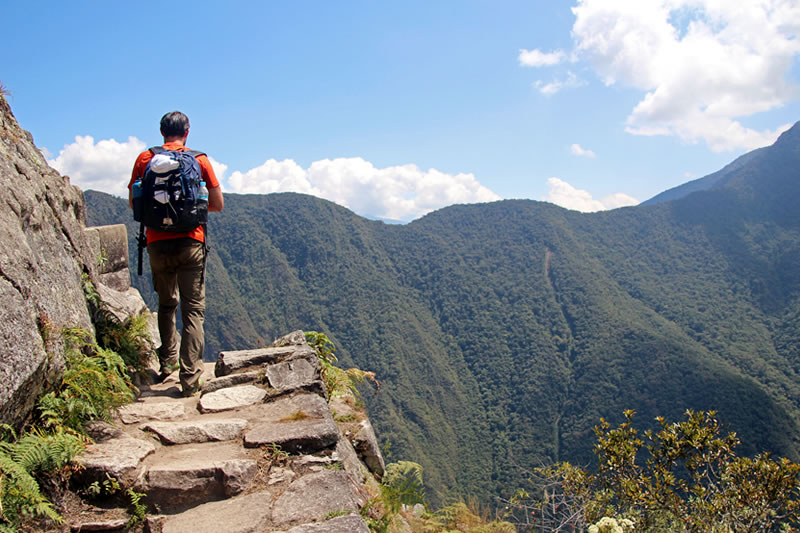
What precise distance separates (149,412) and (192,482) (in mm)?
1212

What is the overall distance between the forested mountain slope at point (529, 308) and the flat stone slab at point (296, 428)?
56.1 metres

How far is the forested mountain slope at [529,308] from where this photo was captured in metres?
83.2

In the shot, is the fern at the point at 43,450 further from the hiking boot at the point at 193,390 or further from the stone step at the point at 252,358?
the stone step at the point at 252,358

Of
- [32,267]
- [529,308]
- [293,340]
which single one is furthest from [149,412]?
[529,308]

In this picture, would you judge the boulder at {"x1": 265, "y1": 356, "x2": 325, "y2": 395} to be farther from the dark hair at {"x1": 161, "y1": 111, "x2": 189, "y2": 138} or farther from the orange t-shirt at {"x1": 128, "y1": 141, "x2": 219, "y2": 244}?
the dark hair at {"x1": 161, "y1": 111, "x2": 189, "y2": 138}

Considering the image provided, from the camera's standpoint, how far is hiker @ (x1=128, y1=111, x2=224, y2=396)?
441cm

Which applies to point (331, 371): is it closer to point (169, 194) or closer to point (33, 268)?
point (169, 194)

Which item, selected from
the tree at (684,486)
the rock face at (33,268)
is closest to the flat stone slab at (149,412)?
the rock face at (33,268)

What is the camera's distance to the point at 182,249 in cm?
457

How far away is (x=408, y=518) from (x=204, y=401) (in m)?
2.08

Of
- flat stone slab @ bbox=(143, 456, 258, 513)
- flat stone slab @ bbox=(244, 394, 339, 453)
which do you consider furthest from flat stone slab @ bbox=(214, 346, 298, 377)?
flat stone slab @ bbox=(143, 456, 258, 513)

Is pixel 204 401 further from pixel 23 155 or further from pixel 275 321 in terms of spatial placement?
pixel 275 321

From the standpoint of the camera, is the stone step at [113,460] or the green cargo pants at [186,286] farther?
the green cargo pants at [186,286]

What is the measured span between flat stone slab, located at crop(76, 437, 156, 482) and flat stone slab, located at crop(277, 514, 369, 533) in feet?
3.58
